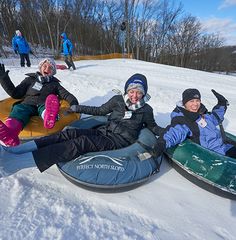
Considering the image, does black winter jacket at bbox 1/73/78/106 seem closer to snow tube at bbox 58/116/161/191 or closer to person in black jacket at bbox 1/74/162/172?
person in black jacket at bbox 1/74/162/172

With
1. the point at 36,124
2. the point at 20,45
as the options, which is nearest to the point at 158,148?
the point at 36,124

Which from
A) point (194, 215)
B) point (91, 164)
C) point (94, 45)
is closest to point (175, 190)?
point (194, 215)

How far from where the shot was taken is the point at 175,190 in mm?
2545

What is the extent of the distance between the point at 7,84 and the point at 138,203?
2.31 metres

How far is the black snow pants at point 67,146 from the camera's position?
7.12ft

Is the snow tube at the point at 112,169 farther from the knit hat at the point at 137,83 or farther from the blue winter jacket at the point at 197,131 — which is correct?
the knit hat at the point at 137,83

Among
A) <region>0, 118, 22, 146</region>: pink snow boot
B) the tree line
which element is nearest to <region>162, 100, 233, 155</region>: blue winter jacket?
<region>0, 118, 22, 146</region>: pink snow boot

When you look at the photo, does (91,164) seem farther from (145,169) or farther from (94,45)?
(94,45)

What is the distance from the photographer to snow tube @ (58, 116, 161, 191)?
87.4 inches

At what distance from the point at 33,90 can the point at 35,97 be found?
130 millimetres

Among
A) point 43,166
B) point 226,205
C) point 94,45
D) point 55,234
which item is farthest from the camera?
point 94,45

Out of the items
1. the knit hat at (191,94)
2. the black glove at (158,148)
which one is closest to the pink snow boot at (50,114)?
the black glove at (158,148)

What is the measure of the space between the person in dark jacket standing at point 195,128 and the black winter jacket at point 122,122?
30cm

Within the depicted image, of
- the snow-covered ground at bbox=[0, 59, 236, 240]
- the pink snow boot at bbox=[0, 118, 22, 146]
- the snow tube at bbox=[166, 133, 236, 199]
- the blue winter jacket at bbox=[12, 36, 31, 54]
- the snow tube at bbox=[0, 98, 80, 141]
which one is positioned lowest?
the snow-covered ground at bbox=[0, 59, 236, 240]
